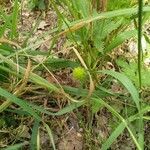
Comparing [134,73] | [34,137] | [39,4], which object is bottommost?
[34,137]

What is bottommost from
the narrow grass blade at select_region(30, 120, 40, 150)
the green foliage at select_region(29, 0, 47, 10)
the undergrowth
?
the narrow grass blade at select_region(30, 120, 40, 150)

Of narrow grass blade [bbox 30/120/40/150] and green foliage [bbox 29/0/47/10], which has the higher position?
green foliage [bbox 29/0/47/10]

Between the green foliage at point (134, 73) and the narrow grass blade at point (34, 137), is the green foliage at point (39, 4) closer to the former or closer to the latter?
the green foliage at point (134, 73)

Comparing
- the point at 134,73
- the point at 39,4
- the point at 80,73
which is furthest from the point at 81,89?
the point at 39,4

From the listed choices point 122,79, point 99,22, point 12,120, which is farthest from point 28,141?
point 99,22

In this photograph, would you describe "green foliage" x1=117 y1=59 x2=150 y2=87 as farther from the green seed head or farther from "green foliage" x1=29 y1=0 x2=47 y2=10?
"green foliage" x1=29 y1=0 x2=47 y2=10

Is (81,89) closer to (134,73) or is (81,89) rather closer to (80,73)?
(80,73)

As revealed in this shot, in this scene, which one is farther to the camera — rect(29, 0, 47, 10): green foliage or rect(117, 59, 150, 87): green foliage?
rect(29, 0, 47, 10): green foliage

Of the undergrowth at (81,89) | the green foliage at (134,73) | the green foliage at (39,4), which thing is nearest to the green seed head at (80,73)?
the undergrowth at (81,89)

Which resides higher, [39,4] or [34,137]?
[39,4]

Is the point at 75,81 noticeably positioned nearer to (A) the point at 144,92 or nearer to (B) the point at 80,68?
(B) the point at 80,68

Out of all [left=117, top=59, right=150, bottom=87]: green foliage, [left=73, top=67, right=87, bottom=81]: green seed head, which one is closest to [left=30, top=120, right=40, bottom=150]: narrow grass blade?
[left=73, top=67, right=87, bottom=81]: green seed head

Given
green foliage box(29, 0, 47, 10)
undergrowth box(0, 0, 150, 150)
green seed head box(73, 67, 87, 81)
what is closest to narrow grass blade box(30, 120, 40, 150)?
undergrowth box(0, 0, 150, 150)
